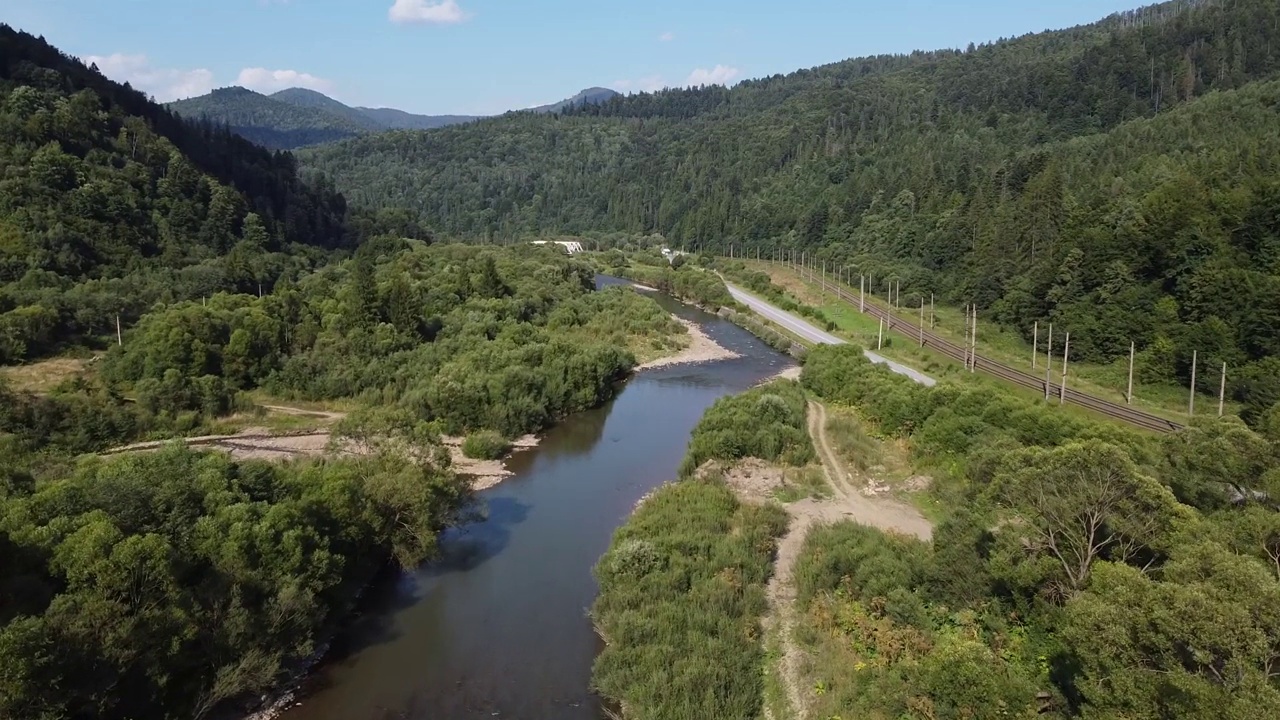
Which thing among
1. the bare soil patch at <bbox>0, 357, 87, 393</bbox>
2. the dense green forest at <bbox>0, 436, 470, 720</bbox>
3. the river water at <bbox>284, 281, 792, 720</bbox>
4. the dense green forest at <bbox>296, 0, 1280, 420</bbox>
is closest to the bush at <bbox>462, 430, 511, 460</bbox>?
the river water at <bbox>284, 281, 792, 720</bbox>

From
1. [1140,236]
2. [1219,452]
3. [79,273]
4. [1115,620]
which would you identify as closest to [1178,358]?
[1140,236]

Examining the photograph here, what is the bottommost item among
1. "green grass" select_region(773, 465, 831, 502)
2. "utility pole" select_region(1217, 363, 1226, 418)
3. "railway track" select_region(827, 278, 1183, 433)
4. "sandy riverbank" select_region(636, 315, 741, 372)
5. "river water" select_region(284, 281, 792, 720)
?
"river water" select_region(284, 281, 792, 720)

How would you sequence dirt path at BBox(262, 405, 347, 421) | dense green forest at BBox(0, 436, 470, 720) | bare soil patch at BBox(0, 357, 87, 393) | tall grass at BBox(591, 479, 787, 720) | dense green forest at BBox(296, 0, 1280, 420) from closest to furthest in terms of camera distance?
dense green forest at BBox(0, 436, 470, 720) → tall grass at BBox(591, 479, 787, 720) → bare soil patch at BBox(0, 357, 87, 393) → dirt path at BBox(262, 405, 347, 421) → dense green forest at BBox(296, 0, 1280, 420)

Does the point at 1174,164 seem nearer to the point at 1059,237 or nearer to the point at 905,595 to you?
the point at 1059,237

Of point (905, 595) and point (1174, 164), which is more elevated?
point (1174, 164)

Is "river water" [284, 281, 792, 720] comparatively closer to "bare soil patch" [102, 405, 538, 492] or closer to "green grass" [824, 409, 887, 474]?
"bare soil patch" [102, 405, 538, 492]

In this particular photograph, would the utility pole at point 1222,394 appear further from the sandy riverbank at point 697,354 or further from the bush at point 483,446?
the sandy riverbank at point 697,354

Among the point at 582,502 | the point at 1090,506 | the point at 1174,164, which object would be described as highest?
the point at 1174,164

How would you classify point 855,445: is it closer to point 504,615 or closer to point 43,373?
point 504,615
